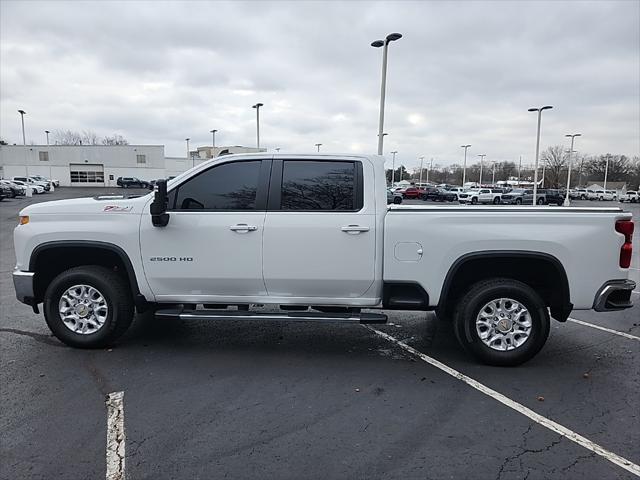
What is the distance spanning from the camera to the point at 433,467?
307 cm

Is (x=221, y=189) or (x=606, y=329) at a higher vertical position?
(x=221, y=189)

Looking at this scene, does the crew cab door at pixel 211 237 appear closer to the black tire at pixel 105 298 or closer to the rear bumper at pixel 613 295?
the black tire at pixel 105 298

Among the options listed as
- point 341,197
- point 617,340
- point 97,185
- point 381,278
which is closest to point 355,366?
point 381,278

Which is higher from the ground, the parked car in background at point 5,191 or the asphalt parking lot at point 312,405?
the parked car in background at point 5,191

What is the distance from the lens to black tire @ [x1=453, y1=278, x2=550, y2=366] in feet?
15.0

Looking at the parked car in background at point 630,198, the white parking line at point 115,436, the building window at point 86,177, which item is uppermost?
the building window at point 86,177

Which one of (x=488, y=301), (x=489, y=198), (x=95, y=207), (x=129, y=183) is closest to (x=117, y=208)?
(x=95, y=207)

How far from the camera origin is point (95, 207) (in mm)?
4953

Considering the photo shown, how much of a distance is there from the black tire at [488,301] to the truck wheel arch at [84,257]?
3233 mm

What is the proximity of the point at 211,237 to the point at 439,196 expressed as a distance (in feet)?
168

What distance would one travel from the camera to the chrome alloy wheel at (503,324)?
464 centimetres

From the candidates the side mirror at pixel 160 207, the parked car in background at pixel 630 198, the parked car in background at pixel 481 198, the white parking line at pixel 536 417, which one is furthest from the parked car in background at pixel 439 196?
the side mirror at pixel 160 207

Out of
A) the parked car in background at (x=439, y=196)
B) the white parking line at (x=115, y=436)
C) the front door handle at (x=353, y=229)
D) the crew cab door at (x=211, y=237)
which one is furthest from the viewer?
the parked car in background at (x=439, y=196)

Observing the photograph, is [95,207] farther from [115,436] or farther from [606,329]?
[606,329]
